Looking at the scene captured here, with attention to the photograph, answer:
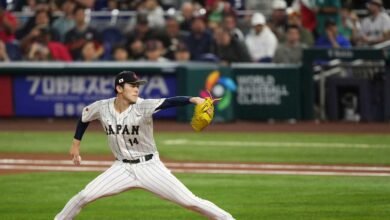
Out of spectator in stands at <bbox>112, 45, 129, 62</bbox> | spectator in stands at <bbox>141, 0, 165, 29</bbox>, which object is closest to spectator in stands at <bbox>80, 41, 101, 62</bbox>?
spectator in stands at <bbox>112, 45, 129, 62</bbox>

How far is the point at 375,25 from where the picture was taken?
20.9 meters

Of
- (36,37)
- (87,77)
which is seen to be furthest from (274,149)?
(36,37)

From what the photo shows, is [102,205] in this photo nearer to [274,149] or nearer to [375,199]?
[375,199]

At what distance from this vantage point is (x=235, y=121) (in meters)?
20.7

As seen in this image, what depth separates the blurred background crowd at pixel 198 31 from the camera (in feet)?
68.2

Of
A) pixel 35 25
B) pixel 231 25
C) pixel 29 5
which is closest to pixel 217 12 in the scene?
pixel 231 25

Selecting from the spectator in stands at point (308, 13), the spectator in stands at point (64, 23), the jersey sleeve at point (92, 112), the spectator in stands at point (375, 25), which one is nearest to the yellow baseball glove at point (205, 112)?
the jersey sleeve at point (92, 112)

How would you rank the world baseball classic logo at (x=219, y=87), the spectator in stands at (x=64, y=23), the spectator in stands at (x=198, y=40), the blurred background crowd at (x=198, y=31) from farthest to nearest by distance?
1. the spectator in stands at (x=64, y=23)
2. the spectator in stands at (x=198, y=40)
3. the blurred background crowd at (x=198, y=31)
4. the world baseball classic logo at (x=219, y=87)

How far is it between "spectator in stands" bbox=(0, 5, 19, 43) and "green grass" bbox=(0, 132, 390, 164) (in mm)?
3536

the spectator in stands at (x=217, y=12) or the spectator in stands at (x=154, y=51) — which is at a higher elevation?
the spectator in stands at (x=217, y=12)

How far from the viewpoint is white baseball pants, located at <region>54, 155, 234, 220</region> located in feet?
28.7

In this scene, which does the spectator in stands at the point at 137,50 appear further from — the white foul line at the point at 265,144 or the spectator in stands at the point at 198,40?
the white foul line at the point at 265,144

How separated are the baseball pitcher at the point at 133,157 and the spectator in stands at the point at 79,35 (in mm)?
12371

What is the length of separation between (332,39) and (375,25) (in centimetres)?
92
